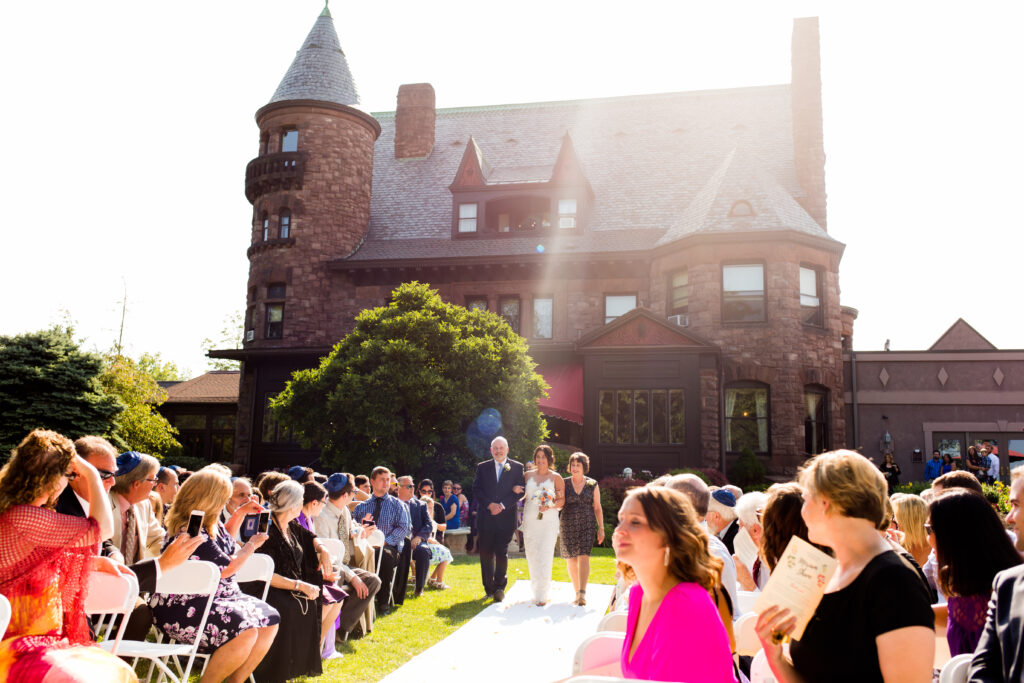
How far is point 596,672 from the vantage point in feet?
11.4

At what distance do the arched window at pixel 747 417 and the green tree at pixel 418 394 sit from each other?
708cm

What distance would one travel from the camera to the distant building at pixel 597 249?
964 inches

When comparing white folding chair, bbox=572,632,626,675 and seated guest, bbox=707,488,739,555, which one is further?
seated guest, bbox=707,488,739,555

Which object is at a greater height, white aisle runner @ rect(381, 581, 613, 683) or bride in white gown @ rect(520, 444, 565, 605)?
bride in white gown @ rect(520, 444, 565, 605)

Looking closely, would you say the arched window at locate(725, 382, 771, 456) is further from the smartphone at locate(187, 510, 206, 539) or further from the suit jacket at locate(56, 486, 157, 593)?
the suit jacket at locate(56, 486, 157, 593)

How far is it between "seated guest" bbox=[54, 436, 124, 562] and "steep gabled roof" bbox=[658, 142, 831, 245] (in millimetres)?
22395

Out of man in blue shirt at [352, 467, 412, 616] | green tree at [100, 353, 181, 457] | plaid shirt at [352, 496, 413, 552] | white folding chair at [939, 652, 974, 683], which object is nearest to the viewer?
white folding chair at [939, 652, 974, 683]

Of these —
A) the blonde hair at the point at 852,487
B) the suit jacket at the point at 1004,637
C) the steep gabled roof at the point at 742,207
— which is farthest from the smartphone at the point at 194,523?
the steep gabled roof at the point at 742,207

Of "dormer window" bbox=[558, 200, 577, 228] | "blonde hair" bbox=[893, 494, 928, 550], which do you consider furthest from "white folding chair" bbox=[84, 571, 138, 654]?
"dormer window" bbox=[558, 200, 577, 228]

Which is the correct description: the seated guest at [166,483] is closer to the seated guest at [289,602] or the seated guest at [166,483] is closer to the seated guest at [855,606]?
the seated guest at [289,602]

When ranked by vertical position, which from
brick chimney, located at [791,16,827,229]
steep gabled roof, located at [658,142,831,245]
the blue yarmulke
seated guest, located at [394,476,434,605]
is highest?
brick chimney, located at [791,16,827,229]

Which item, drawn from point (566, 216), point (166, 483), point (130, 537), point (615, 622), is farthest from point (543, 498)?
point (566, 216)

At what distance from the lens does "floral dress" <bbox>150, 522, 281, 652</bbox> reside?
18.1 feet

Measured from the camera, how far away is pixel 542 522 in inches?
420
